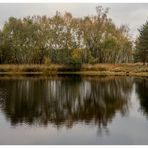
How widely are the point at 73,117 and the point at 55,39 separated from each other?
76709mm

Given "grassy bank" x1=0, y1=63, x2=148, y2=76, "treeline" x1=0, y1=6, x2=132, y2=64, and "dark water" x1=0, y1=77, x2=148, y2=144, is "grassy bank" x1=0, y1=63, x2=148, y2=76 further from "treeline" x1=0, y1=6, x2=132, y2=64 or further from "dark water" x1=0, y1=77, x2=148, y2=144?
"dark water" x1=0, y1=77, x2=148, y2=144

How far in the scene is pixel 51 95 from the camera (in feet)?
147

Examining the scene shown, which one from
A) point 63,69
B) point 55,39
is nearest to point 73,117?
point 63,69

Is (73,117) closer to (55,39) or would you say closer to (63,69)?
(63,69)

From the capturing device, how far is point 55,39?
105m

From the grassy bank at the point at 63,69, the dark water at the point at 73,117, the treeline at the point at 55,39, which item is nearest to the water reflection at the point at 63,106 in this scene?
the dark water at the point at 73,117

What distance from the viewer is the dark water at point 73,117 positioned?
22859mm

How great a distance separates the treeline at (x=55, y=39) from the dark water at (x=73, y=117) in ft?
195

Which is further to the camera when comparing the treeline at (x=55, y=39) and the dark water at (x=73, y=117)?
the treeline at (x=55, y=39)

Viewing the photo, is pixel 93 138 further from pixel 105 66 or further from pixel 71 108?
pixel 105 66

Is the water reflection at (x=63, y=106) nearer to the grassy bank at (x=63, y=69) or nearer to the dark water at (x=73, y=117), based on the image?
the dark water at (x=73, y=117)

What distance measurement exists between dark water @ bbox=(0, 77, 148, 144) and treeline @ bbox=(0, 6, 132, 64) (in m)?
59.4

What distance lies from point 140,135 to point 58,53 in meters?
81.9

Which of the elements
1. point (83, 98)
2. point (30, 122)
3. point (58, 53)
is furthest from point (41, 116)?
point (58, 53)
